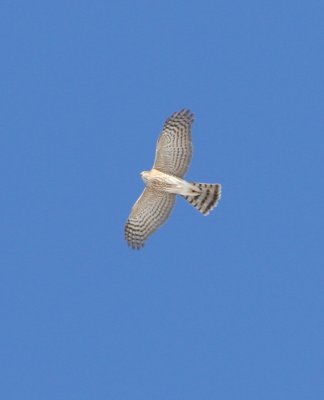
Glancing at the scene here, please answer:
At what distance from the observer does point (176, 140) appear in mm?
32188

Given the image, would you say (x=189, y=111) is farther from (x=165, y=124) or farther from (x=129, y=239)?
(x=129, y=239)

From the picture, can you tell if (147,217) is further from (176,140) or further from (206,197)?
(176,140)

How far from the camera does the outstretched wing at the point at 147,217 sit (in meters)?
32.5

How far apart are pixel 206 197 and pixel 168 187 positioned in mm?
684

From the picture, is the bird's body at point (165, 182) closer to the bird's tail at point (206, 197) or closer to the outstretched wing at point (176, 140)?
the bird's tail at point (206, 197)

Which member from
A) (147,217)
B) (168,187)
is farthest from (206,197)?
(147,217)

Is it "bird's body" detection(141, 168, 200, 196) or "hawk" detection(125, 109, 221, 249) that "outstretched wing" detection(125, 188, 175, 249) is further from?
"bird's body" detection(141, 168, 200, 196)

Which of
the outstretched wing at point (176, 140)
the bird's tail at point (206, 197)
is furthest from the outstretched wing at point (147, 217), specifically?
the outstretched wing at point (176, 140)

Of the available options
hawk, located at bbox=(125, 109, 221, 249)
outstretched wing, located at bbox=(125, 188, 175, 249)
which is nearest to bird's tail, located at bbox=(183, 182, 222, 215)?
hawk, located at bbox=(125, 109, 221, 249)

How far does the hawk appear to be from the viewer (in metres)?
32.2

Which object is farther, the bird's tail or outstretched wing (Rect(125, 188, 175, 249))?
outstretched wing (Rect(125, 188, 175, 249))

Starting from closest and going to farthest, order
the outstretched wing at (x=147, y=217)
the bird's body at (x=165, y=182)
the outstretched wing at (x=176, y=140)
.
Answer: the outstretched wing at (x=176, y=140), the bird's body at (x=165, y=182), the outstretched wing at (x=147, y=217)

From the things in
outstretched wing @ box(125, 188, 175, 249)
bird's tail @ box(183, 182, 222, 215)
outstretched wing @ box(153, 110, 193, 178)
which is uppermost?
outstretched wing @ box(153, 110, 193, 178)

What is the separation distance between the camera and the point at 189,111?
32.2 meters
